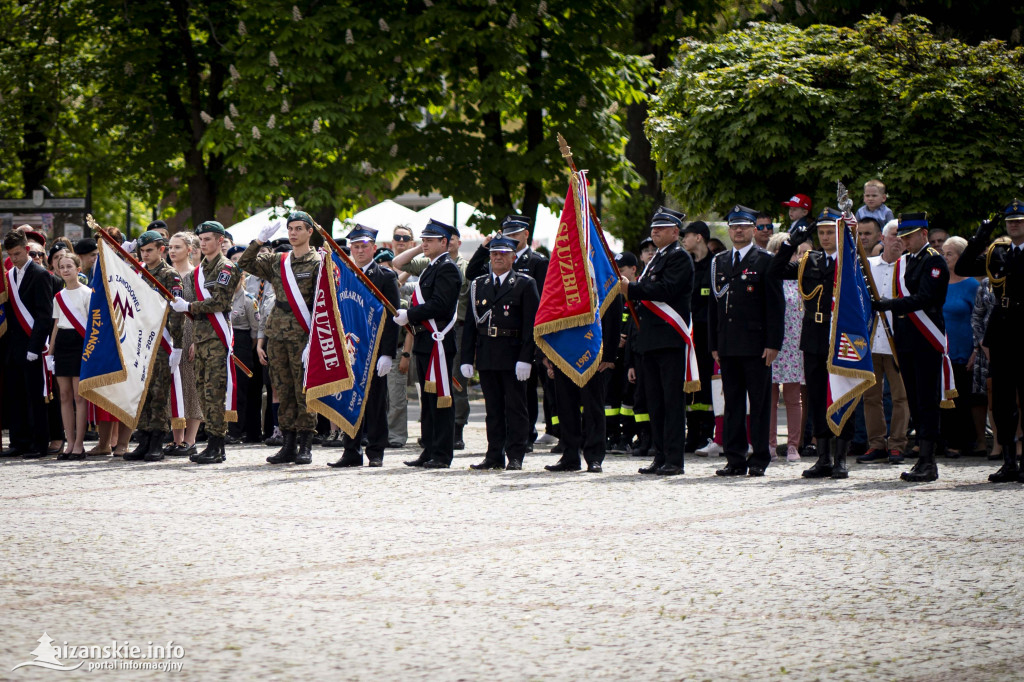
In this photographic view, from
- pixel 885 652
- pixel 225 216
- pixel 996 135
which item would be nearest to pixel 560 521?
pixel 885 652

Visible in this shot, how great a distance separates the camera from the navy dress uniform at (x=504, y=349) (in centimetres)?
1153

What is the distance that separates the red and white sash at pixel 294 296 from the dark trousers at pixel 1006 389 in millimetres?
5676

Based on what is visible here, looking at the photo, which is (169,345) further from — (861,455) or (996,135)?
(996,135)

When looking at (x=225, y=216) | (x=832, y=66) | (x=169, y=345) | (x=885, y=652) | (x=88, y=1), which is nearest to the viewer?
(x=885, y=652)

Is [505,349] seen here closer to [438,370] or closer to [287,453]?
[438,370]

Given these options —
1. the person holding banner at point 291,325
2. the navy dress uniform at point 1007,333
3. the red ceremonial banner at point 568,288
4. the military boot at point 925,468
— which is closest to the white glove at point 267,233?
the person holding banner at point 291,325

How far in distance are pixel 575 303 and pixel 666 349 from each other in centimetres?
86

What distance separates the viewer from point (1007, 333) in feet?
33.5

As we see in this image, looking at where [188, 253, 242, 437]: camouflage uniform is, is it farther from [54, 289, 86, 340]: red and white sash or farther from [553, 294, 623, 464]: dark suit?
[553, 294, 623, 464]: dark suit

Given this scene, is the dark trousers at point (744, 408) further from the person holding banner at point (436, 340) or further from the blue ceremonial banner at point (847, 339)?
the person holding banner at point (436, 340)

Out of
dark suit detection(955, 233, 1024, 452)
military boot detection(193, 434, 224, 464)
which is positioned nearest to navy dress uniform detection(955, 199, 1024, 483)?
dark suit detection(955, 233, 1024, 452)

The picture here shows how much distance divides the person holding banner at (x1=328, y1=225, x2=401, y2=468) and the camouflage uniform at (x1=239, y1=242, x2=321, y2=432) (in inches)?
18.6

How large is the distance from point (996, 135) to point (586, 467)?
689 centimetres

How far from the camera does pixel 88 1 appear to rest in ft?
76.8
